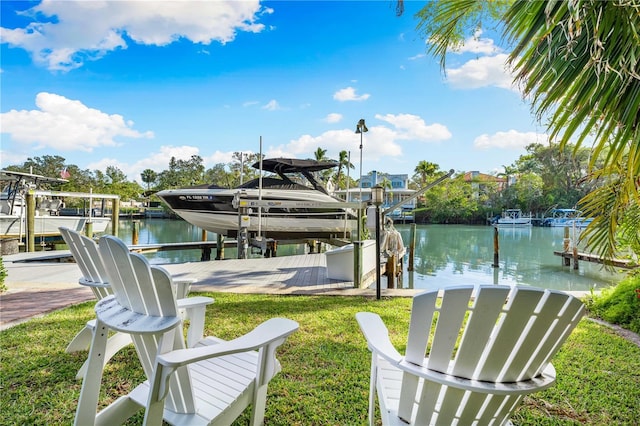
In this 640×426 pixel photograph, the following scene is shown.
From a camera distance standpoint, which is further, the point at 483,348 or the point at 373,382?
the point at 373,382

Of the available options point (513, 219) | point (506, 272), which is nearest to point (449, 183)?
point (513, 219)

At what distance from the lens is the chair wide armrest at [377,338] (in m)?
1.34

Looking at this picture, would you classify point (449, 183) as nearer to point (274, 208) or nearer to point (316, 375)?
point (274, 208)

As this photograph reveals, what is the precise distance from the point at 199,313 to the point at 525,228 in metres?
42.2

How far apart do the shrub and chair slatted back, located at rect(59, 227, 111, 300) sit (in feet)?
17.3

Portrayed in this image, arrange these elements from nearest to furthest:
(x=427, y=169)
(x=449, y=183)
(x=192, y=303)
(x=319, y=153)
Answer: (x=192, y=303), (x=319, y=153), (x=427, y=169), (x=449, y=183)

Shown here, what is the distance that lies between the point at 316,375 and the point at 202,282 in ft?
13.6

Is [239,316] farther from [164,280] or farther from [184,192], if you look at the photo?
[184,192]

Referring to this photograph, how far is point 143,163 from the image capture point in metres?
54.8

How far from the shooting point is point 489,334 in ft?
3.83

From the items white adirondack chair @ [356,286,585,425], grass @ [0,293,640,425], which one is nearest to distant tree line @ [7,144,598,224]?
grass @ [0,293,640,425]

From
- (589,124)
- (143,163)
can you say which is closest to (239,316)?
(589,124)

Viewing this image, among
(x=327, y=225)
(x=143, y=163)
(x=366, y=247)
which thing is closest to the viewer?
(x=366, y=247)

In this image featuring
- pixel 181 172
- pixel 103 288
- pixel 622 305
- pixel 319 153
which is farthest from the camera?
pixel 181 172
